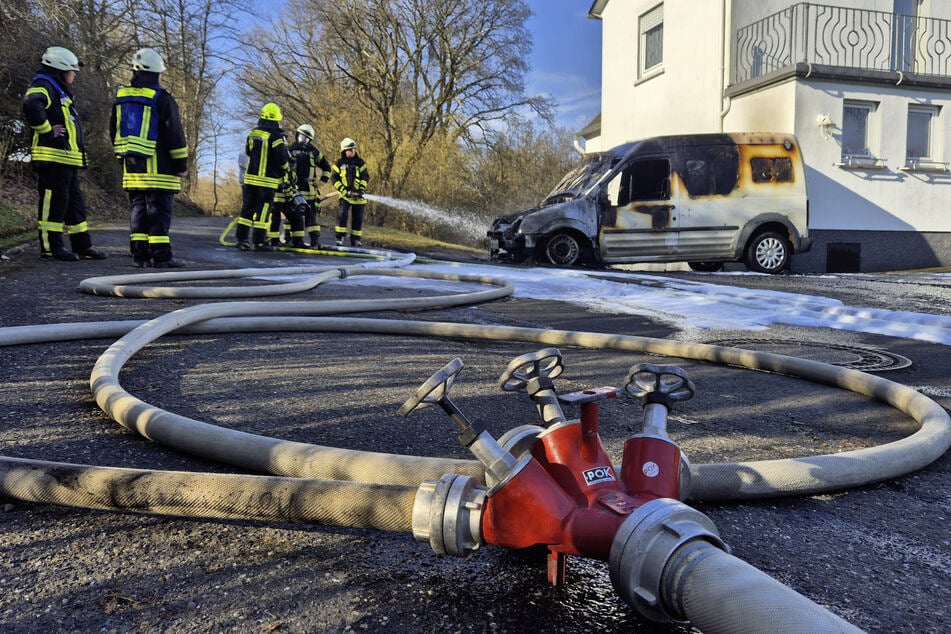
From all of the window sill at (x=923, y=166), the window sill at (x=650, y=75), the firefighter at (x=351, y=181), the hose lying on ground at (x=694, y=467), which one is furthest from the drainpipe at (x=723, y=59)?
the hose lying on ground at (x=694, y=467)

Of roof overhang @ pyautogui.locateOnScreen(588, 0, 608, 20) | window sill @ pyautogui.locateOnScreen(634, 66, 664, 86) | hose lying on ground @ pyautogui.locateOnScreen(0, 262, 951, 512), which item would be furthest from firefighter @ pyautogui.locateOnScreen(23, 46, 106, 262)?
roof overhang @ pyautogui.locateOnScreen(588, 0, 608, 20)

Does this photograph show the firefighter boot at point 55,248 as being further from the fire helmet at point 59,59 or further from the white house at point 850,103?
the white house at point 850,103

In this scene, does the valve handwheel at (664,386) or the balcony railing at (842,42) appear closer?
the valve handwheel at (664,386)

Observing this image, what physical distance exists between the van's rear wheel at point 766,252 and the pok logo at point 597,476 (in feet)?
34.9

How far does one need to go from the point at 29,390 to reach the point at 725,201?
10.1 meters

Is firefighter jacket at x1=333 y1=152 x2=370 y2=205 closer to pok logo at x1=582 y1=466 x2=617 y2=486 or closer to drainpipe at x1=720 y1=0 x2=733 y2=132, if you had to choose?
drainpipe at x1=720 y1=0 x2=733 y2=132

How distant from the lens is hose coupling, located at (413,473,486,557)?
1.22 meters

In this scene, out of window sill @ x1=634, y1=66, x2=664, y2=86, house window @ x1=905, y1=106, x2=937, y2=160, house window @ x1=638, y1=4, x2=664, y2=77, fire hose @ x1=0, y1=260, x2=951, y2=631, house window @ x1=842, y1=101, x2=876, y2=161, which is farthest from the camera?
house window @ x1=638, y1=4, x2=664, y2=77

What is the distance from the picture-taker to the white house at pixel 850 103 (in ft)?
42.8

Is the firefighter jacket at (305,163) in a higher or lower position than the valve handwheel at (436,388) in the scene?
higher

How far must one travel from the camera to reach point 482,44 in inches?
1000

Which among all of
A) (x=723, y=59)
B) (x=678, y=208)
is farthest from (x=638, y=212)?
(x=723, y=59)

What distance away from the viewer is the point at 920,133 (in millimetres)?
14039

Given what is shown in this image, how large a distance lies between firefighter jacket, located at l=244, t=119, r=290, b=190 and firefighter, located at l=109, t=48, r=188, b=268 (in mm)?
2334
